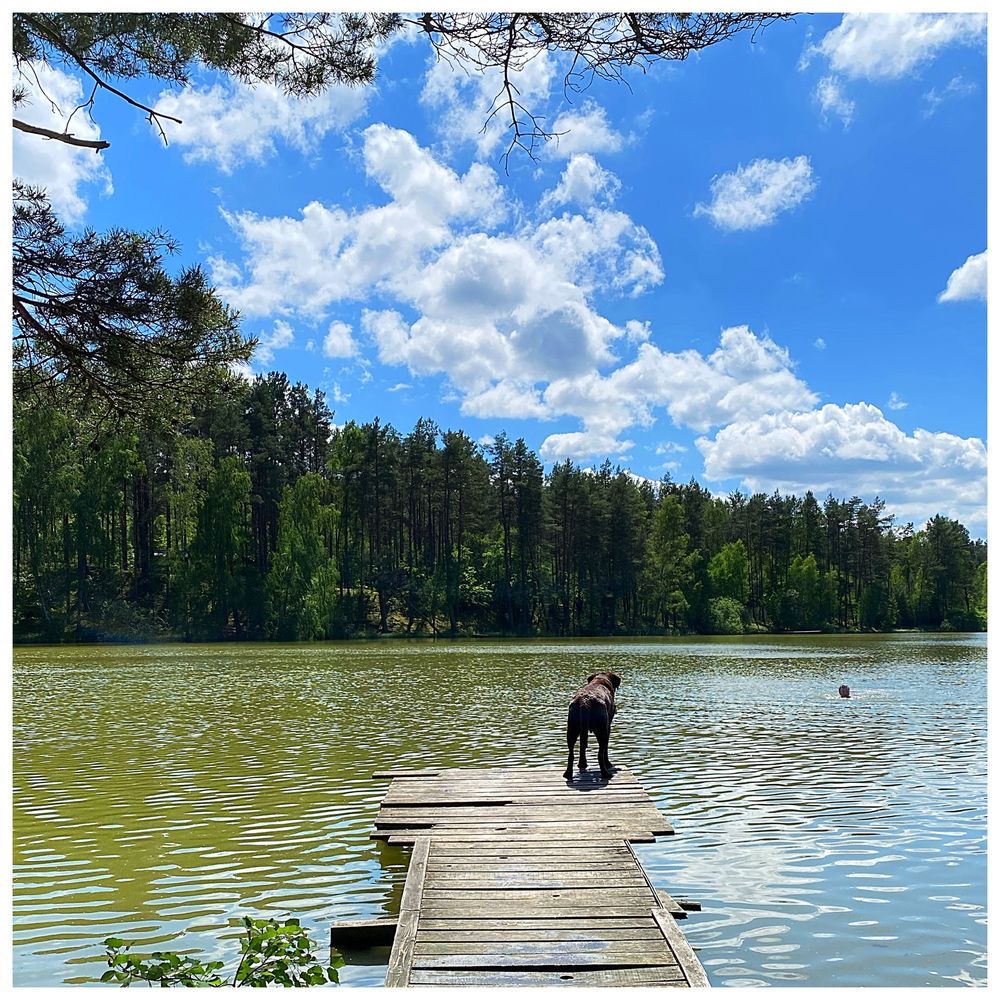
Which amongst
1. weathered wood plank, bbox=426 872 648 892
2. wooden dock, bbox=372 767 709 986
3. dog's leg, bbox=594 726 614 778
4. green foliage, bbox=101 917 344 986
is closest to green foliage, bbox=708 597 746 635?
dog's leg, bbox=594 726 614 778

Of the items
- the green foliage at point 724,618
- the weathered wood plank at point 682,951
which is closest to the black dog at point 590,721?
the weathered wood plank at point 682,951

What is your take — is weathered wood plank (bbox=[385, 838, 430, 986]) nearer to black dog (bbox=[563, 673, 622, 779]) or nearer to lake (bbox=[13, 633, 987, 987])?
lake (bbox=[13, 633, 987, 987])

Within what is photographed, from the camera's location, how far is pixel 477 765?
13.9 m

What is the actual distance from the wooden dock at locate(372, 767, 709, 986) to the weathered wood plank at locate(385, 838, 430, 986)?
0.01 metres

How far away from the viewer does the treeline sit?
219ft

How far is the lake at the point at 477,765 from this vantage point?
270 inches

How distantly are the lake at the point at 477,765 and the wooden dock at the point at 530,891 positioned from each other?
0.46 metres

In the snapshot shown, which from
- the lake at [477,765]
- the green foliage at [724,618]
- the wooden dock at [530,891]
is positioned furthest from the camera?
the green foliage at [724,618]

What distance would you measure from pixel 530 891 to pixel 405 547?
3178 inches

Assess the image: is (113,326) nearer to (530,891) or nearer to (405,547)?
(530,891)

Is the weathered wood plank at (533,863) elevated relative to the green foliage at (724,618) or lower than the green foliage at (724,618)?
elevated

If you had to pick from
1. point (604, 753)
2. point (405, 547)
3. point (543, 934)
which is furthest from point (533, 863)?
point (405, 547)

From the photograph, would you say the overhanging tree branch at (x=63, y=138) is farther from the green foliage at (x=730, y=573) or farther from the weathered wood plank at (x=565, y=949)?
the green foliage at (x=730, y=573)

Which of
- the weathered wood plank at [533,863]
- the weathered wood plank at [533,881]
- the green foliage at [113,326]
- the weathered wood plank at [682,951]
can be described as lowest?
the weathered wood plank at [533,863]
